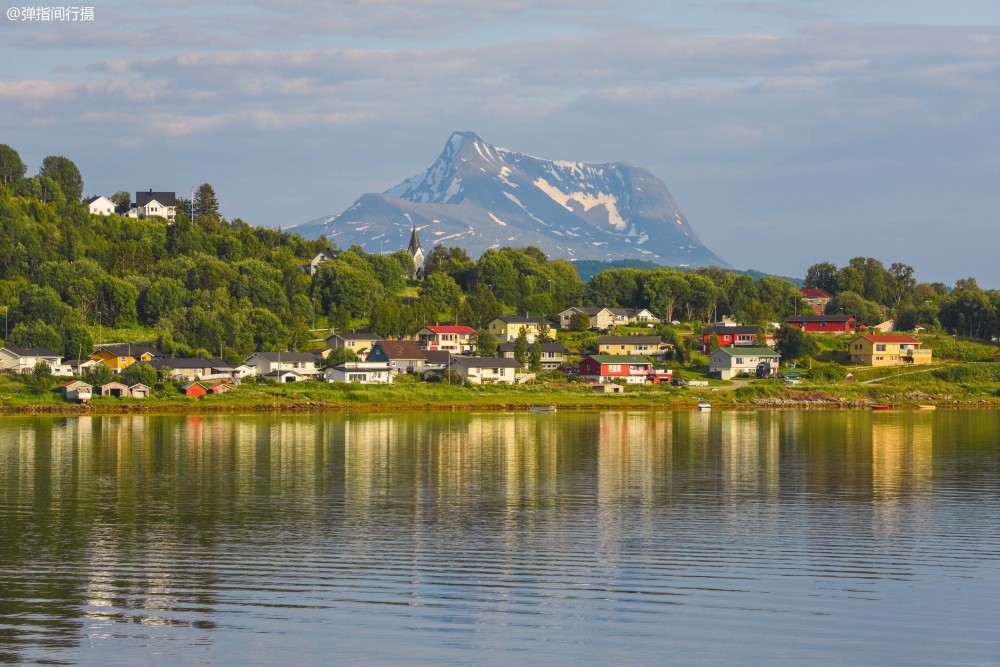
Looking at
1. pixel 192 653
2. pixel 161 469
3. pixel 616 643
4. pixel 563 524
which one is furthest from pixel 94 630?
pixel 161 469

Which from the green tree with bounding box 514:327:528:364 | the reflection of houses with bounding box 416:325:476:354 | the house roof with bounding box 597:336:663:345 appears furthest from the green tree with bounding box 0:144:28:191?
the house roof with bounding box 597:336:663:345

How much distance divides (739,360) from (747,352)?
4.81 ft

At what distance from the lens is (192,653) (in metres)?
16.5

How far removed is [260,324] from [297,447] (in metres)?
44.2

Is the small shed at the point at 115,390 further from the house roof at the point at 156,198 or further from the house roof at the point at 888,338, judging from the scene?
the house roof at the point at 156,198

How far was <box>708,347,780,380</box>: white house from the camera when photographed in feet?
292

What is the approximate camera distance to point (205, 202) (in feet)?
419

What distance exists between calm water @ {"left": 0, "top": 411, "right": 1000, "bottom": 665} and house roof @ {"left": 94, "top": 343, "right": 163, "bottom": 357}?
35.2 m

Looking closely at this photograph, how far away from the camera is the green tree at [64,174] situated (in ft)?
417

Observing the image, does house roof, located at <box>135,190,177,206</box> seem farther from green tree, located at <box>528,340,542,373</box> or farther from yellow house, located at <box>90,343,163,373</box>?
green tree, located at <box>528,340,542,373</box>

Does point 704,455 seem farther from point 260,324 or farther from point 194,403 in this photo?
point 260,324

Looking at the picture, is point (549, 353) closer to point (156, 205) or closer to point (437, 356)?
point (437, 356)

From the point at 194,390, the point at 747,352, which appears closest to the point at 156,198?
the point at 194,390

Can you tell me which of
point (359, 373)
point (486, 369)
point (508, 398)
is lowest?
point (508, 398)
